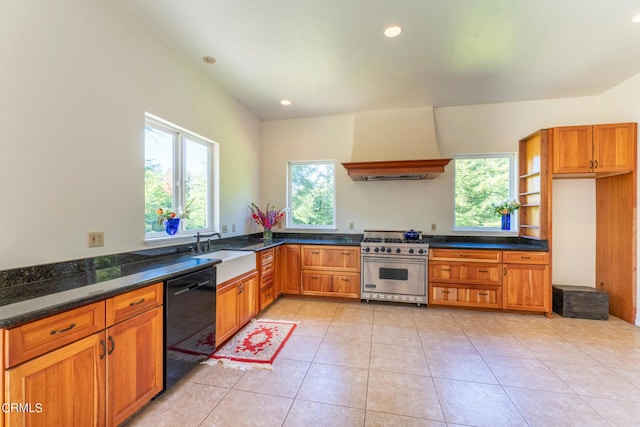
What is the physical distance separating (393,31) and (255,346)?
10.7 feet

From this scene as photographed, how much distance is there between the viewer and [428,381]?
209cm

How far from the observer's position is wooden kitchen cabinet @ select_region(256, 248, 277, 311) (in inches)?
135

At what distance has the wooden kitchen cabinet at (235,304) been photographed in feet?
8.32

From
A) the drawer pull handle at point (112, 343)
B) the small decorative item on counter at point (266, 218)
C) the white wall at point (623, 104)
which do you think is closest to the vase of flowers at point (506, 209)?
the white wall at point (623, 104)

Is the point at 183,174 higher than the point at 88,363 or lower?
higher

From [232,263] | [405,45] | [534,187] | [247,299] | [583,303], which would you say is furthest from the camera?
[534,187]

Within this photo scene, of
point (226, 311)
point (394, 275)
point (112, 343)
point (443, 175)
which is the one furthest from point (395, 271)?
point (112, 343)

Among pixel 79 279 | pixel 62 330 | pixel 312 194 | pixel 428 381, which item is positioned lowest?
pixel 428 381

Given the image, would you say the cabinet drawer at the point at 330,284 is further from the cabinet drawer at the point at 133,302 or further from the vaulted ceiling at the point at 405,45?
the vaulted ceiling at the point at 405,45

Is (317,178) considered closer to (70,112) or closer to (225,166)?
(225,166)

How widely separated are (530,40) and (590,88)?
1.89m

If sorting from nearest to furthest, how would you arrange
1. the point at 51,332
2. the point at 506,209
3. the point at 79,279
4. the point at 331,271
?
the point at 51,332 → the point at 79,279 → the point at 506,209 → the point at 331,271

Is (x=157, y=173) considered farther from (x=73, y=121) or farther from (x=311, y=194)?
(x=311, y=194)

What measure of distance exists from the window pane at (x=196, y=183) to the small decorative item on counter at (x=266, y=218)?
104cm
